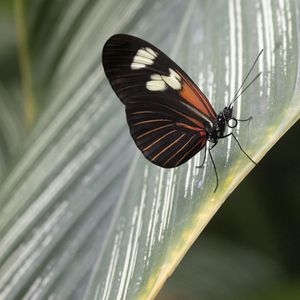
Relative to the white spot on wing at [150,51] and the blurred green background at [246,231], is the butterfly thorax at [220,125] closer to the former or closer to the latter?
the white spot on wing at [150,51]

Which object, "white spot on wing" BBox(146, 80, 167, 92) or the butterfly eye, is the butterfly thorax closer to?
the butterfly eye

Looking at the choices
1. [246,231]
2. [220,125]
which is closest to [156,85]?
[220,125]

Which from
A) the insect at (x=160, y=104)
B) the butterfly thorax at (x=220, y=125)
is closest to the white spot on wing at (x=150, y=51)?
the insect at (x=160, y=104)

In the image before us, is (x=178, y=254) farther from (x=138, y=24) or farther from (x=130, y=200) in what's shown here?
(x=138, y=24)

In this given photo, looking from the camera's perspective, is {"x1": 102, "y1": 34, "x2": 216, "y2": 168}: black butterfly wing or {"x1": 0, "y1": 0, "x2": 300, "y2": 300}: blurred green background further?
{"x1": 0, "y1": 0, "x2": 300, "y2": 300}: blurred green background

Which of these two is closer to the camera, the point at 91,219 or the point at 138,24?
the point at 91,219

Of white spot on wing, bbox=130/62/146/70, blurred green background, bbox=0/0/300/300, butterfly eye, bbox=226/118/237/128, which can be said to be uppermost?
white spot on wing, bbox=130/62/146/70

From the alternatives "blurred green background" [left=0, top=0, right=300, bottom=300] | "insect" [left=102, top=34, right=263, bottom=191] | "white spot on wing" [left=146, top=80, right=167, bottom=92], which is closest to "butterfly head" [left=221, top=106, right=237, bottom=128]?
"insect" [left=102, top=34, right=263, bottom=191]

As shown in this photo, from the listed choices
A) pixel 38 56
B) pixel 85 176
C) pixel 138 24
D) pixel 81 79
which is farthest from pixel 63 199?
pixel 38 56
